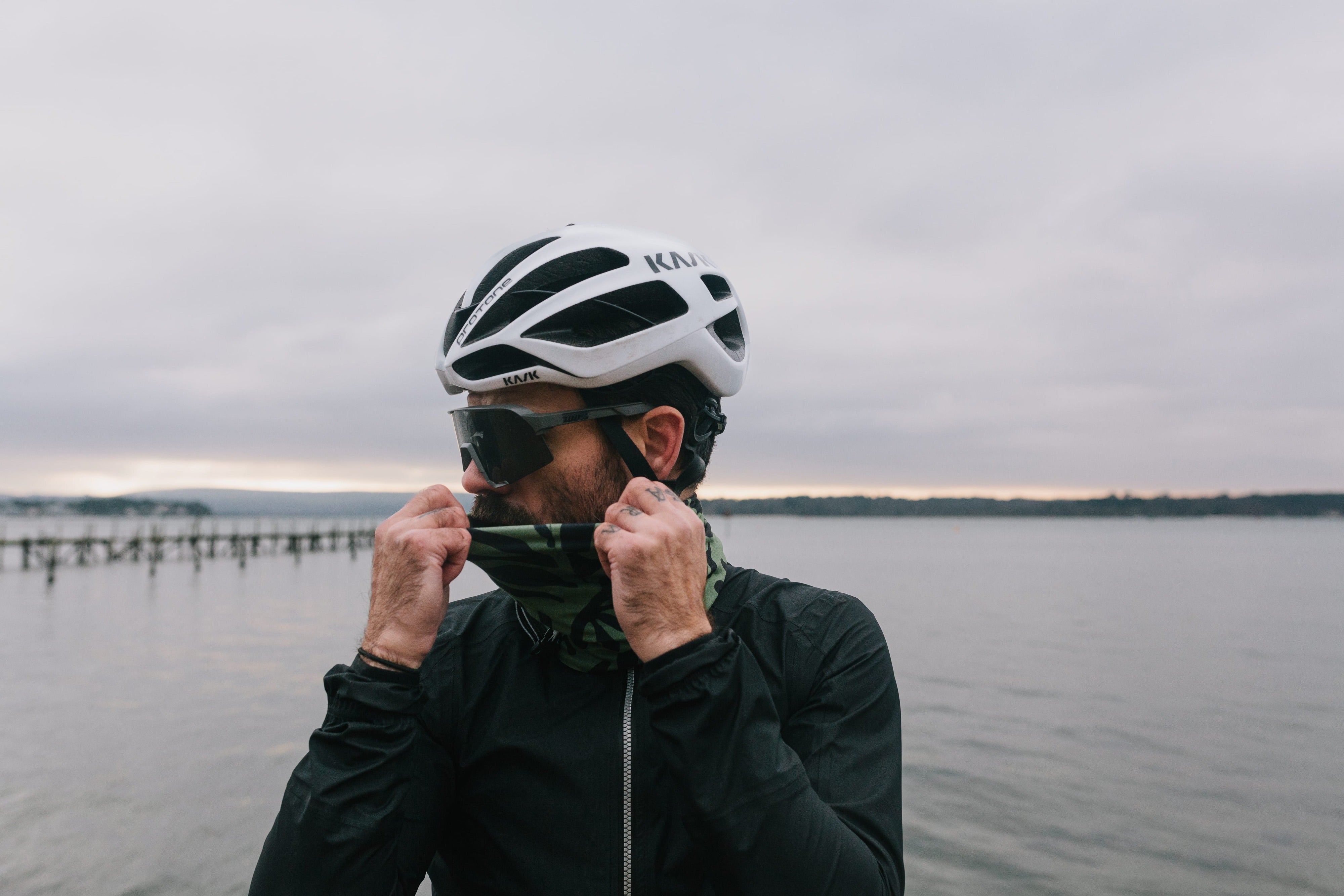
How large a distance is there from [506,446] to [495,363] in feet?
0.99

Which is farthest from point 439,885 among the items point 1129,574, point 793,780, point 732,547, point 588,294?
point 732,547

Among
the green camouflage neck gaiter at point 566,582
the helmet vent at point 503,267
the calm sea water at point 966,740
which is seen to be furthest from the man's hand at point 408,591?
the calm sea water at point 966,740

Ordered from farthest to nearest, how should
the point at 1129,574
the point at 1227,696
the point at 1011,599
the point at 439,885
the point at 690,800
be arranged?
the point at 1129,574, the point at 1011,599, the point at 1227,696, the point at 439,885, the point at 690,800

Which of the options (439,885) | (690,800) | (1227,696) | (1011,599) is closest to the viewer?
(690,800)

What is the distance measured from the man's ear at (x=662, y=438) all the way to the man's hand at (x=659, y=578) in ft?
1.62

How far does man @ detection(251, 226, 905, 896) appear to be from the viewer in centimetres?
160

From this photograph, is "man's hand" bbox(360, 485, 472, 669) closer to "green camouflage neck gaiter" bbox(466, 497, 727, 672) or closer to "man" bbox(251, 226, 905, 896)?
"man" bbox(251, 226, 905, 896)

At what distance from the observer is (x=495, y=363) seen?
225cm

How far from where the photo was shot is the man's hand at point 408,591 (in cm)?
189

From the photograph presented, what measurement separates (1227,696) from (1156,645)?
337 inches

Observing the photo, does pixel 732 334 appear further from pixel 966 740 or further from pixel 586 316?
pixel 966 740

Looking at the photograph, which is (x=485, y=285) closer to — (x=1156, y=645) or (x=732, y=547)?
(x=1156, y=645)

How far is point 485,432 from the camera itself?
212cm

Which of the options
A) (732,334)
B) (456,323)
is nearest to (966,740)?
(732,334)
